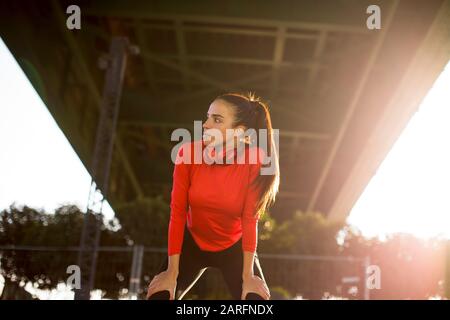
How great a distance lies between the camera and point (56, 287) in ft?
50.6

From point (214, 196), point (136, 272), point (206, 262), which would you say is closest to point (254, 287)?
point (206, 262)

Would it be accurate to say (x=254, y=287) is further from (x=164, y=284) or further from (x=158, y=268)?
(x=158, y=268)

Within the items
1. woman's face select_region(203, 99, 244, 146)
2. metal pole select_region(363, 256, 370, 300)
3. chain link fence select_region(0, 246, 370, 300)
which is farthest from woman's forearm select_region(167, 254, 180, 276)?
chain link fence select_region(0, 246, 370, 300)

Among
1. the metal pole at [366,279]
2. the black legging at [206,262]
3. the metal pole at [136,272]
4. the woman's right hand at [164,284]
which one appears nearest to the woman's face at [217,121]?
the black legging at [206,262]

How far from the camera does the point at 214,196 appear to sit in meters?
2.37

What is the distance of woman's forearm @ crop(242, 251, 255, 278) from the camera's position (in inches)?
90.4

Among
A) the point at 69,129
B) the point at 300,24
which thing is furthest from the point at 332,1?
the point at 69,129

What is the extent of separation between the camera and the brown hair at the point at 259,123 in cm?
236

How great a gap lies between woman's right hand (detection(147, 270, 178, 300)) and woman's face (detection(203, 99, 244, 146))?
0.64 metres

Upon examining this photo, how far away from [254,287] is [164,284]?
1.34 feet

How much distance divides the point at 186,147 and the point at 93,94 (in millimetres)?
19642

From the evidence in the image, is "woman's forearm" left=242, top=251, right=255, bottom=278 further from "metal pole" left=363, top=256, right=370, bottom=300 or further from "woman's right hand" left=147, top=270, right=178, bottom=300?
"metal pole" left=363, top=256, right=370, bottom=300

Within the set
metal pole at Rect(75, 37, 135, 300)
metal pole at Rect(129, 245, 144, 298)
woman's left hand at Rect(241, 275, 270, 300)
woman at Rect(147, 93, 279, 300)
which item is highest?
metal pole at Rect(75, 37, 135, 300)

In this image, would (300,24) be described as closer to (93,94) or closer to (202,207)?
(93,94)
